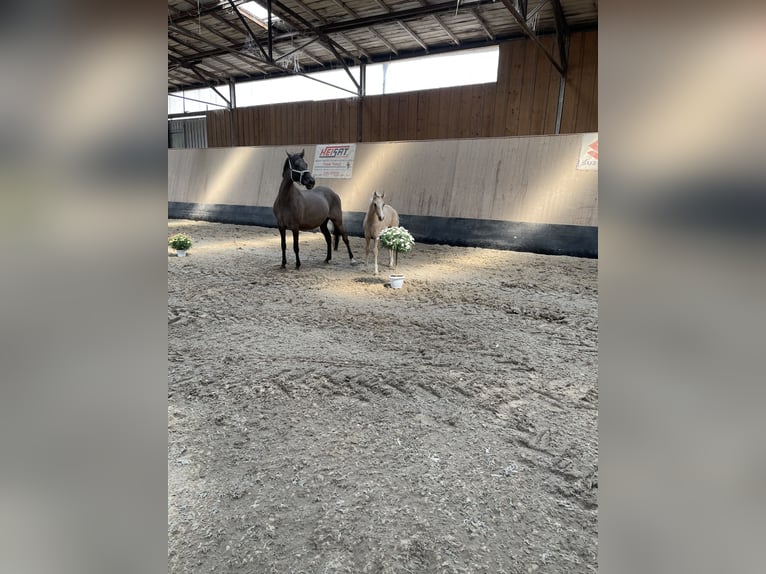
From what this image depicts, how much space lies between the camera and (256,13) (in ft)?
39.5

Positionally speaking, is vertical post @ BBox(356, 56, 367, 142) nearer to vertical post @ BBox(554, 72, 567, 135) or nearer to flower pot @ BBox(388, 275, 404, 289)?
vertical post @ BBox(554, 72, 567, 135)

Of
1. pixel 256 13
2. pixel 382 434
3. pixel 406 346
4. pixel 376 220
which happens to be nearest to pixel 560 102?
pixel 376 220

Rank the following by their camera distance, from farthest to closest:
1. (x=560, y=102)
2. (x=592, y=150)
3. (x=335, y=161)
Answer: (x=560, y=102), (x=335, y=161), (x=592, y=150)

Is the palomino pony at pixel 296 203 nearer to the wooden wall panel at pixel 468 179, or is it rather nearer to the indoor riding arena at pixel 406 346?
the indoor riding arena at pixel 406 346

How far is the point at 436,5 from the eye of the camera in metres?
10.4

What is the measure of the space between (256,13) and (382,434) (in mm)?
13147

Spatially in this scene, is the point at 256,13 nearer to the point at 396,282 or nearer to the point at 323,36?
the point at 323,36

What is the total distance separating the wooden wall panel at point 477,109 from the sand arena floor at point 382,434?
8519 mm

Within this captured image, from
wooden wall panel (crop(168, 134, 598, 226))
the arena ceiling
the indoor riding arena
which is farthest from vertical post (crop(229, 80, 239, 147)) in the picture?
wooden wall panel (crop(168, 134, 598, 226))

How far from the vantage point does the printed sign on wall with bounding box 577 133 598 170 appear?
706cm

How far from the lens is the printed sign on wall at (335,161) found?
9.84 m
